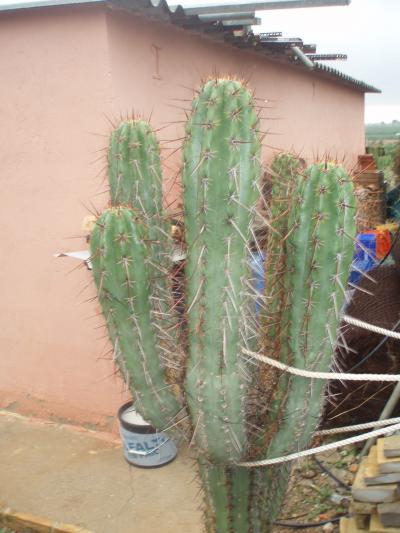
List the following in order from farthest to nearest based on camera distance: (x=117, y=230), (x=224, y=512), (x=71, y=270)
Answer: (x=71, y=270) < (x=224, y=512) < (x=117, y=230)

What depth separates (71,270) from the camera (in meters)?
4.66

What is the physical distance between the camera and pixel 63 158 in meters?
4.52

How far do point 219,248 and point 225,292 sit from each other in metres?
0.15

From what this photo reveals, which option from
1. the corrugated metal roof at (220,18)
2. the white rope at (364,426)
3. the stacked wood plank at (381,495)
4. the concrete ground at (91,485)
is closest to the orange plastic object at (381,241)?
the corrugated metal roof at (220,18)

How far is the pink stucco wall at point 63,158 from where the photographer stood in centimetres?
427

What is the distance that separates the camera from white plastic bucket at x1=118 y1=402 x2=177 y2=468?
13.6 feet

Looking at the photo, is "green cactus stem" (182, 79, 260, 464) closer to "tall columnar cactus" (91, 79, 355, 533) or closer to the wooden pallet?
"tall columnar cactus" (91, 79, 355, 533)

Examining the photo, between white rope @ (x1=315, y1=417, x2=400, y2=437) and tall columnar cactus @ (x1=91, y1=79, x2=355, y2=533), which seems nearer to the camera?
tall columnar cactus @ (x1=91, y1=79, x2=355, y2=533)

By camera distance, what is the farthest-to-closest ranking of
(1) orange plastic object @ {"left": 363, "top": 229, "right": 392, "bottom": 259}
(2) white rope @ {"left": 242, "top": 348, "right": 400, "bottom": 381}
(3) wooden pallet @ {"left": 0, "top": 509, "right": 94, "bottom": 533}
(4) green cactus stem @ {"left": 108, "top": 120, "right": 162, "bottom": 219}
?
(1) orange plastic object @ {"left": 363, "top": 229, "right": 392, "bottom": 259} → (3) wooden pallet @ {"left": 0, "top": 509, "right": 94, "bottom": 533} → (4) green cactus stem @ {"left": 108, "top": 120, "right": 162, "bottom": 219} → (2) white rope @ {"left": 242, "top": 348, "right": 400, "bottom": 381}

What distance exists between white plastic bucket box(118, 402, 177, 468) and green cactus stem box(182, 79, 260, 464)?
2168mm

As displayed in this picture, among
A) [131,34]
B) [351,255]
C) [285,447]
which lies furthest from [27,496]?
[131,34]

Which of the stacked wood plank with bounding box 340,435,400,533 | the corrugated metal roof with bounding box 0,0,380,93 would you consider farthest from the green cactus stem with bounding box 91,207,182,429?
the corrugated metal roof with bounding box 0,0,380,93

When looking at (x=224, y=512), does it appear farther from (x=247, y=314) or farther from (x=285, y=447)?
(x=247, y=314)

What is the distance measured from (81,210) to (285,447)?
2880 millimetres
